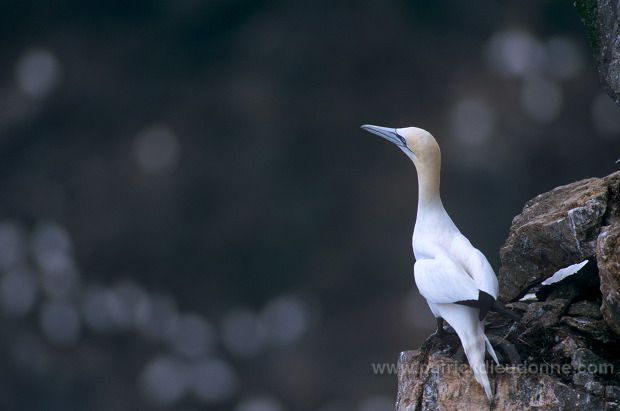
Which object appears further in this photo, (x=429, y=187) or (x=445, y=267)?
(x=429, y=187)

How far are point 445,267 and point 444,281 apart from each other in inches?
3.2

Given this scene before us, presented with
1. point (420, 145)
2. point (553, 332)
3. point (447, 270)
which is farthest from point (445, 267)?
point (420, 145)

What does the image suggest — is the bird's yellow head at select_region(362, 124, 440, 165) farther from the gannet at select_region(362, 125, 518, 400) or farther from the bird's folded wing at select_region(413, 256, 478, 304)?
the bird's folded wing at select_region(413, 256, 478, 304)

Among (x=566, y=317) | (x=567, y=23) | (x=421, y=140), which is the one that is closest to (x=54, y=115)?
(x=567, y=23)

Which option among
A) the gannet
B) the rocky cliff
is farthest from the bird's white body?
the rocky cliff

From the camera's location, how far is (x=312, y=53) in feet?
31.6

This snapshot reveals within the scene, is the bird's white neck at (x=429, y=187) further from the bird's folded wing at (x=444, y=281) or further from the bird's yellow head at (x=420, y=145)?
the bird's folded wing at (x=444, y=281)

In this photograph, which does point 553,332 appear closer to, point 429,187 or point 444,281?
point 444,281

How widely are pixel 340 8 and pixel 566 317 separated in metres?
6.92

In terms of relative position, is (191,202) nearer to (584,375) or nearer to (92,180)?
(92,180)

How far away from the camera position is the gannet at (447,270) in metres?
3.17

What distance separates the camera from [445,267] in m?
3.39

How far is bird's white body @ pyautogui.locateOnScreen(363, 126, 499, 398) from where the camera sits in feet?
10.5

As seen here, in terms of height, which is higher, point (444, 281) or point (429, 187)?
point (429, 187)
